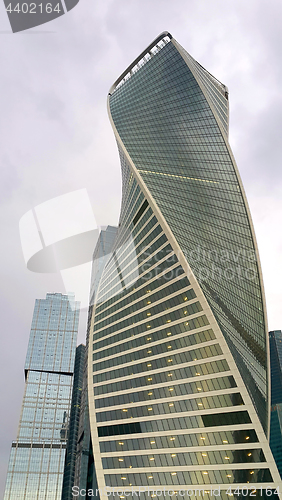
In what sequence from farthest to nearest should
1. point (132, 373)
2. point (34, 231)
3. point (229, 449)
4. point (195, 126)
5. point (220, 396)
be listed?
point (195, 126) → point (132, 373) → point (220, 396) → point (229, 449) → point (34, 231)

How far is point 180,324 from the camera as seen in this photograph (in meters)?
75.8

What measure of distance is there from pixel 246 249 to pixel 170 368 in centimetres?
4774

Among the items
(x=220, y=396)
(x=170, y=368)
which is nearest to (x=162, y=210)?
(x=170, y=368)

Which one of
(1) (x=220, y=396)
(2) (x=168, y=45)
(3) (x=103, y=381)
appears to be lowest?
(1) (x=220, y=396)

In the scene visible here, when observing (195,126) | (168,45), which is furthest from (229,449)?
(168,45)

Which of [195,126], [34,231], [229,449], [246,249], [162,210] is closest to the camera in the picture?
[34,231]

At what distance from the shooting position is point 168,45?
144625 millimetres

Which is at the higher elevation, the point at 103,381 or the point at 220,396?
the point at 103,381

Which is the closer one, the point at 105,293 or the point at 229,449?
the point at 229,449

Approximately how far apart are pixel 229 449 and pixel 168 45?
141037 millimetres

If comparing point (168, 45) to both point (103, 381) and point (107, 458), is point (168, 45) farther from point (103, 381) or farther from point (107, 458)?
point (107, 458)

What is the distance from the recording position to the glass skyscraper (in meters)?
62.8

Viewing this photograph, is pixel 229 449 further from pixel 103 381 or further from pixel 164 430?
pixel 103 381

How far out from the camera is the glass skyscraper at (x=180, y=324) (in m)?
62.8
